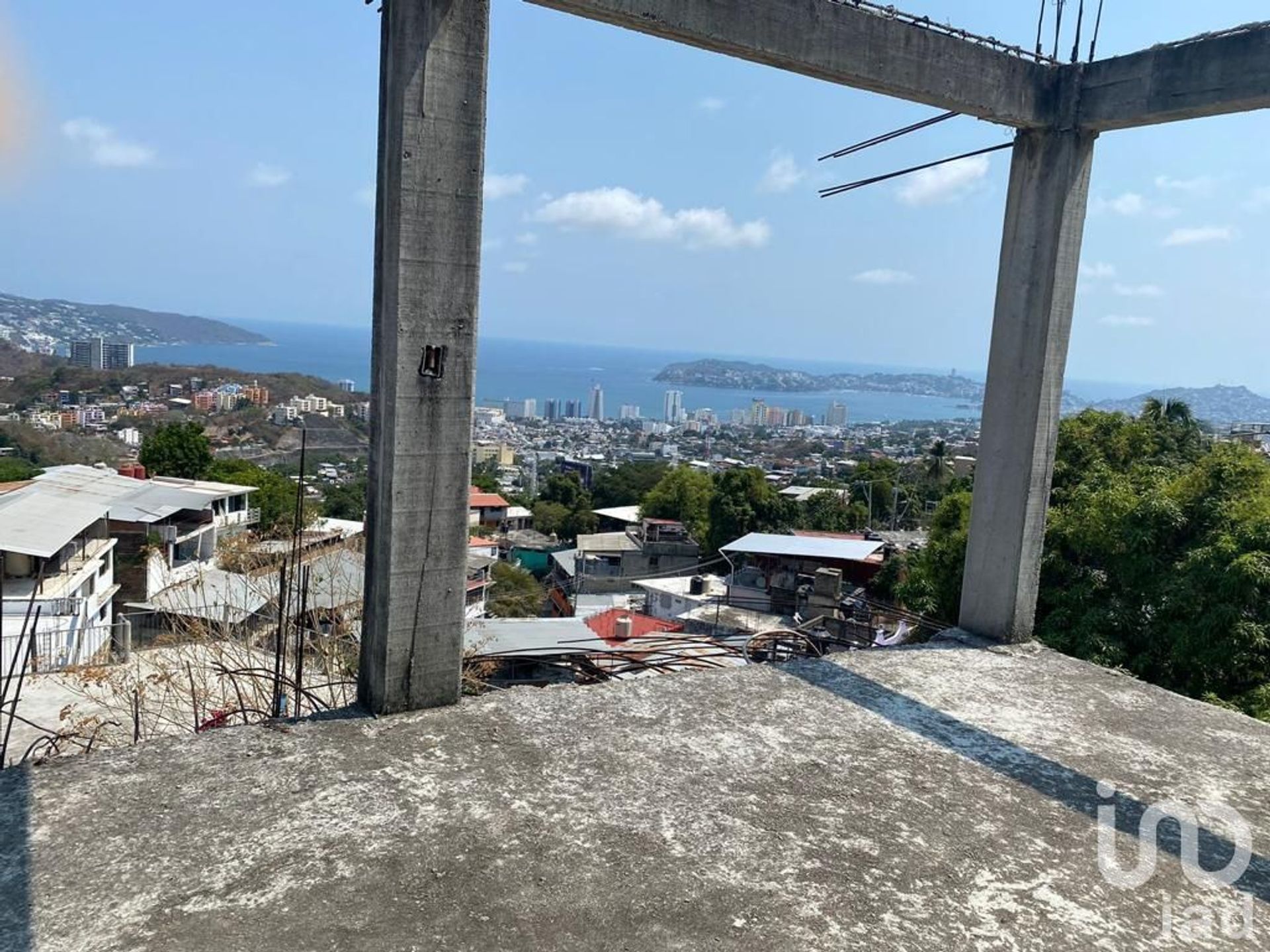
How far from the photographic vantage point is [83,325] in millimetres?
82375

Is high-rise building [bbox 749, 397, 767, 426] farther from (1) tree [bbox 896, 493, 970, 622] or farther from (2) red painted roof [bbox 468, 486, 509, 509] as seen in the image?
(1) tree [bbox 896, 493, 970, 622]

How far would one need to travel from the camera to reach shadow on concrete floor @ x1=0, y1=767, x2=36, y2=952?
2061 mm

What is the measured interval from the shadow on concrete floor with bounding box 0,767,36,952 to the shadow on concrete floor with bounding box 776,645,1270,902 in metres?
3.08

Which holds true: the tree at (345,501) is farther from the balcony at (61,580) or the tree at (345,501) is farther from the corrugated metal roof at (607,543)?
the corrugated metal roof at (607,543)

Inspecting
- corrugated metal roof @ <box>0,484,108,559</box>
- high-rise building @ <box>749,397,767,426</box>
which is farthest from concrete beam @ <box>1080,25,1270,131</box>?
high-rise building @ <box>749,397,767,426</box>

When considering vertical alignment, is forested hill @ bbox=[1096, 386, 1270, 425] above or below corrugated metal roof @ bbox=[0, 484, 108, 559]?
above

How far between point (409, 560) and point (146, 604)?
49.7 feet

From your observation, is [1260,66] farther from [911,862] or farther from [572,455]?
[572,455]

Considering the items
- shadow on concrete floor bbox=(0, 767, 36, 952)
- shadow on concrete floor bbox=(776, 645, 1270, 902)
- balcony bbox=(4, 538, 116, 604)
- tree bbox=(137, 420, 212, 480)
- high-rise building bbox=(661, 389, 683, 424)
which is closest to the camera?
shadow on concrete floor bbox=(0, 767, 36, 952)

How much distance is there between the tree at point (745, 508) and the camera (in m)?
30.3

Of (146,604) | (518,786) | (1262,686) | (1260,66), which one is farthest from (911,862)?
(146,604)

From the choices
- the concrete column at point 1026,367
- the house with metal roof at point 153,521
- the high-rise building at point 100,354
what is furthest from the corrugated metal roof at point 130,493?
the high-rise building at point 100,354

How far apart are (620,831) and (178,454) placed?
93.5 feet

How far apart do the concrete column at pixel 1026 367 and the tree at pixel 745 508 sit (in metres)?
24.6
